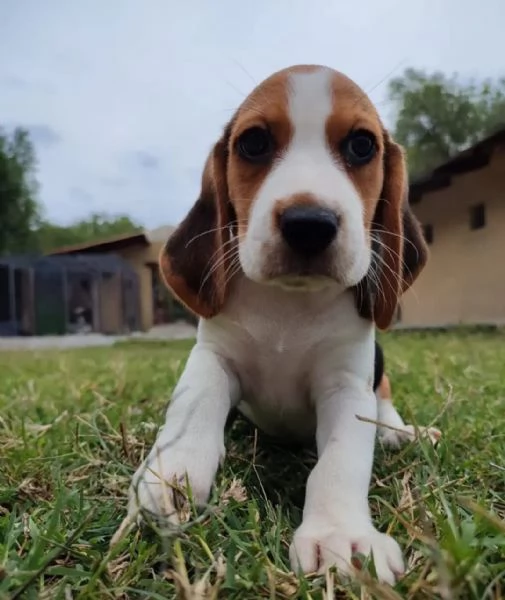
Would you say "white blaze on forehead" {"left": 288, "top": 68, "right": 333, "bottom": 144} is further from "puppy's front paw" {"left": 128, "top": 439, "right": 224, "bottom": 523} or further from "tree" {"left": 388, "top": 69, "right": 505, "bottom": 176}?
"tree" {"left": 388, "top": 69, "right": 505, "bottom": 176}

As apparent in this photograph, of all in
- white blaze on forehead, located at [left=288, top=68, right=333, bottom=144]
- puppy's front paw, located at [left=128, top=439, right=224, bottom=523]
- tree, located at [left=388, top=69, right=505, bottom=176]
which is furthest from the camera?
tree, located at [left=388, top=69, right=505, bottom=176]

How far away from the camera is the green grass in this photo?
1.27 metres

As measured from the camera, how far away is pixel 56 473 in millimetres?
2057

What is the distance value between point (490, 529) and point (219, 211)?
4.47 feet

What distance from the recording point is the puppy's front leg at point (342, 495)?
1.44 meters

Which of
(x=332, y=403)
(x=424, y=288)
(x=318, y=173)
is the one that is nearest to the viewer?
(x=318, y=173)

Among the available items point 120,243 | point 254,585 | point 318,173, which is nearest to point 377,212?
point 318,173

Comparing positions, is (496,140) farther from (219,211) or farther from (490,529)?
(490,529)

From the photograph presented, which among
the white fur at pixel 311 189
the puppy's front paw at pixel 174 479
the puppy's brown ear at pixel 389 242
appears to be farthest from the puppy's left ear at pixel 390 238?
the puppy's front paw at pixel 174 479

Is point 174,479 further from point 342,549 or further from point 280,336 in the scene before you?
point 280,336

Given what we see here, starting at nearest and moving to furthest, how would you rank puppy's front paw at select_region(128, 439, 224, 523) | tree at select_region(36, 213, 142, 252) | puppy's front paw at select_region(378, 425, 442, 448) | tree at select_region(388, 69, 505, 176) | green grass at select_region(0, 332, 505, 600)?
green grass at select_region(0, 332, 505, 600), puppy's front paw at select_region(128, 439, 224, 523), puppy's front paw at select_region(378, 425, 442, 448), tree at select_region(388, 69, 505, 176), tree at select_region(36, 213, 142, 252)

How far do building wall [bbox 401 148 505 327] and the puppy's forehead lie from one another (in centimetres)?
1207

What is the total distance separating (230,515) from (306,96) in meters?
1.30

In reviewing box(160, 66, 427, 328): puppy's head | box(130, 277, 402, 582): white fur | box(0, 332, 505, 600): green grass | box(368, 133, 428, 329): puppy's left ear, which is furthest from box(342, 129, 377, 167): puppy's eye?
box(0, 332, 505, 600): green grass
